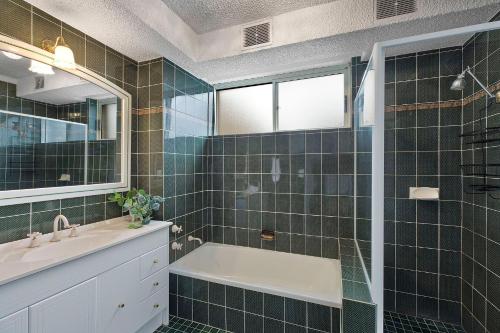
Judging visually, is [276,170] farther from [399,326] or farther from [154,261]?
[399,326]

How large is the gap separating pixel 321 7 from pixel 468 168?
68.1 inches

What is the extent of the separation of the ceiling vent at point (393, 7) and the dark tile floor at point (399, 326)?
2.42 meters

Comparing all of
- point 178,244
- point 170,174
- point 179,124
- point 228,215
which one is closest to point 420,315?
point 228,215

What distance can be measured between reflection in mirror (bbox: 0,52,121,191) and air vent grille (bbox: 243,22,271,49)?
1.28 m

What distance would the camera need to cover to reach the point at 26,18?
1.42 metres

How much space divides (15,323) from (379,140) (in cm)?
197

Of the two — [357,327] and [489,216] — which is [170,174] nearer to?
[357,327]

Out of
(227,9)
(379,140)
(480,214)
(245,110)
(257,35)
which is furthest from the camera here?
(245,110)

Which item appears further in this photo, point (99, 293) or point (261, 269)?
point (261, 269)

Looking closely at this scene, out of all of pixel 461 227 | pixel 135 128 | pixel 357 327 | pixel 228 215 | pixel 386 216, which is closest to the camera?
pixel 357 327

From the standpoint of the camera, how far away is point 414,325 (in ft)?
6.20

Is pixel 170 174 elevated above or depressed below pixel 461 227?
above

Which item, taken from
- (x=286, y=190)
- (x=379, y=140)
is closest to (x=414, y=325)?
(x=286, y=190)

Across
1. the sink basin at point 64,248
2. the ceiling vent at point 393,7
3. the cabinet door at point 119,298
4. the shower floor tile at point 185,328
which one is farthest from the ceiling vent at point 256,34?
the shower floor tile at point 185,328
